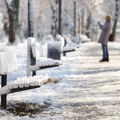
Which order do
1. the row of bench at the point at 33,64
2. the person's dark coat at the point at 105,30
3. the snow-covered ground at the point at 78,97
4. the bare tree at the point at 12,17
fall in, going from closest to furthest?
the snow-covered ground at the point at 78,97
the row of bench at the point at 33,64
the person's dark coat at the point at 105,30
the bare tree at the point at 12,17

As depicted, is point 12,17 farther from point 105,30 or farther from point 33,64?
point 33,64

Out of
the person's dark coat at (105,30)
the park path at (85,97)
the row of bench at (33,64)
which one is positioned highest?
the person's dark coat at (105,30)

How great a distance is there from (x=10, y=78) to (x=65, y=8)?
5754 centimetres

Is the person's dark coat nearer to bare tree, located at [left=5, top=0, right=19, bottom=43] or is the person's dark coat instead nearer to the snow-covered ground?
the snow-covered ground

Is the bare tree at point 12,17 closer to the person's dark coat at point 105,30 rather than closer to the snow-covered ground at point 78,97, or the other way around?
the person's dark coat at point 105,30

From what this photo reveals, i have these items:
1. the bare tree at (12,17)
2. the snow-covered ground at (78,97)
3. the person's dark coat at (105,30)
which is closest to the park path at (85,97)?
the snow-covered ground at (78,97)

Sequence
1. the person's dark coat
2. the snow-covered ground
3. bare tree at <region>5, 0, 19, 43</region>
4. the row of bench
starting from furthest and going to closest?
bare tree at <region>5, 0, 19, 43</region> < the person's dark coat < the row of bench < the snow-covered ground

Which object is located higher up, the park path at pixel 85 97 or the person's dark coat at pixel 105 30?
the person's dark coat at pixel 105 30

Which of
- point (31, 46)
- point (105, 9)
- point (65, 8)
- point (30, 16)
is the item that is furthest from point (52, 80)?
point (105, 9)

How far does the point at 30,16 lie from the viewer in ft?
39.9

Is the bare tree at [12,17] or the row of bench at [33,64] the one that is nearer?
the row of bench at [33,64]

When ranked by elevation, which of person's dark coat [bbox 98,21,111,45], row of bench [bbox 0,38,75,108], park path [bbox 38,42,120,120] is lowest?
park path [bbox 38,42,120,120]

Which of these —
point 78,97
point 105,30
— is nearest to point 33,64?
point 78,97

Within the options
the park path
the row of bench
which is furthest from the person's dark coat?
the park path
